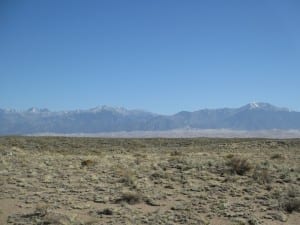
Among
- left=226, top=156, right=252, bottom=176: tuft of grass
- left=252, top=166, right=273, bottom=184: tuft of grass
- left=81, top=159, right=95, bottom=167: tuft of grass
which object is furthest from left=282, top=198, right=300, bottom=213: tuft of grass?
left=81, top=159, right=95, bottom=167: tuft of grass

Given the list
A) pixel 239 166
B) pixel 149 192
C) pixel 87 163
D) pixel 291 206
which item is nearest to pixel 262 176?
pixel 239 166

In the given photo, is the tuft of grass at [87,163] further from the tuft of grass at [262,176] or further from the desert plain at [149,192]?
the tuft of grass at [262,176]

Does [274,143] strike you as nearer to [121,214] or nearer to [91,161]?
[91,161]

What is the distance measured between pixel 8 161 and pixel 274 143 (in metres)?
31.0

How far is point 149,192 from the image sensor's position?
23.5 metres

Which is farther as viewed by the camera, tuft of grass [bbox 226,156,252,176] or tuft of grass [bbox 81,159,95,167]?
tuft of grass [bbox 81,159,95,167]

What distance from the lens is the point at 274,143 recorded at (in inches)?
2157

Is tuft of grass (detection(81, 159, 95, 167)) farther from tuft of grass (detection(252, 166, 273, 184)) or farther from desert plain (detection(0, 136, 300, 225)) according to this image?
tuft of grass (detection(252, 166, 273, 184))

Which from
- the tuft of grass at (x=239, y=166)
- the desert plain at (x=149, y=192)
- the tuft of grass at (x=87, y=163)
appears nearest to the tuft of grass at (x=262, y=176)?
the desert plain at (x=149, y=192)

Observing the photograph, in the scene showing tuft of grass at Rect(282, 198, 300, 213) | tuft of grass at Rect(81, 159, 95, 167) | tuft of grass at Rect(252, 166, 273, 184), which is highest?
tuft of grass at Rect(81, 159, 95, 167)

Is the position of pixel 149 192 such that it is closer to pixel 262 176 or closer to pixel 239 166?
pixel 262 176

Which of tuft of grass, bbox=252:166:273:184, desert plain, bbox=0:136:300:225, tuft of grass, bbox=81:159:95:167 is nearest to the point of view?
desert plain, bbox=0:136:300:225

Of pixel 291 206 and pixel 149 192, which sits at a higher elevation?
pixel 149 192

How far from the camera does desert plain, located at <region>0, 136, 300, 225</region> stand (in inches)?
777
